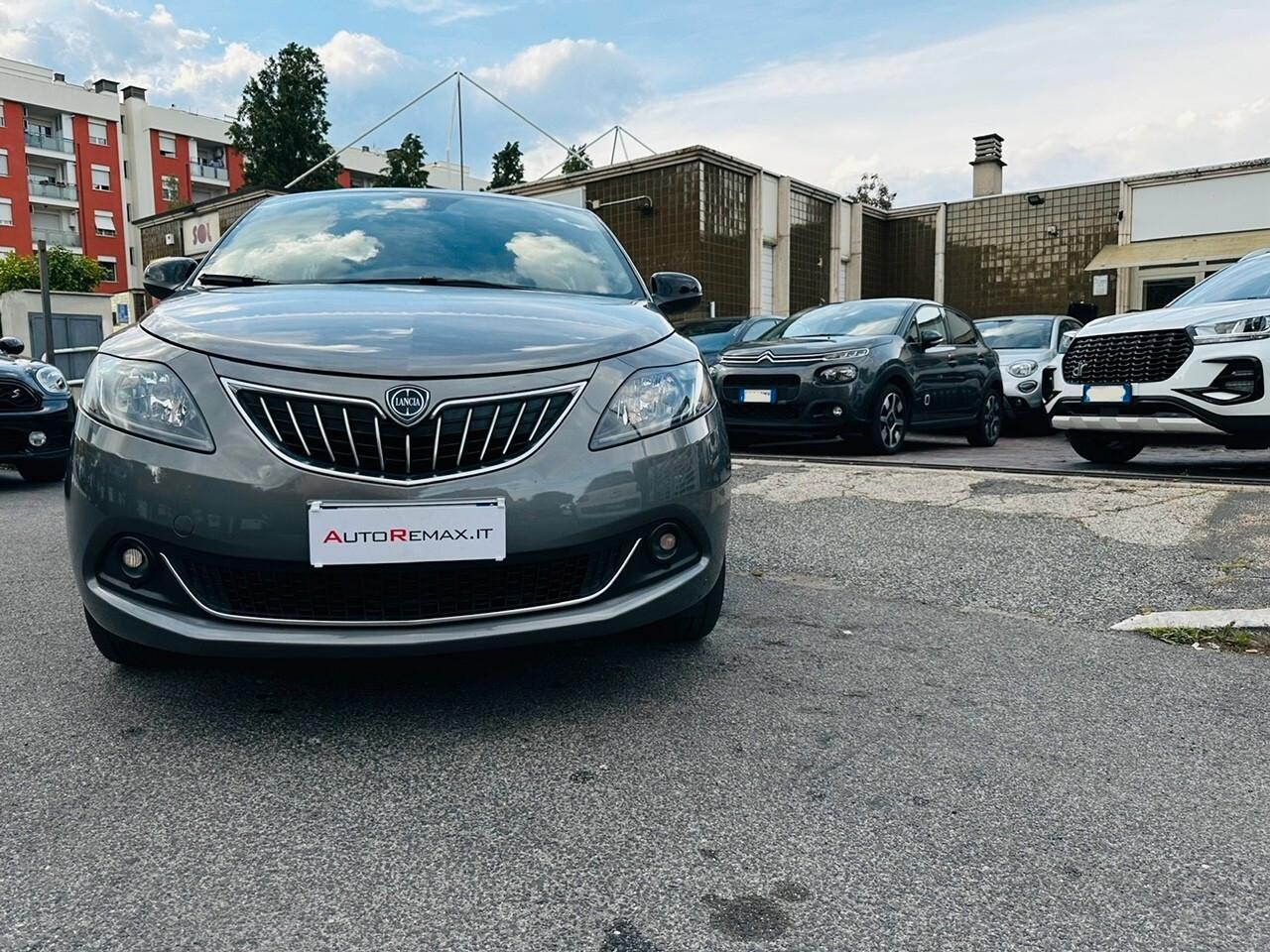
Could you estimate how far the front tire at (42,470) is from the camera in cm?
756

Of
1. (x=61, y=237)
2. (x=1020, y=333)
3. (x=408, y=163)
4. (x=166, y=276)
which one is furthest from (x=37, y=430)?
(x=61, y=237)

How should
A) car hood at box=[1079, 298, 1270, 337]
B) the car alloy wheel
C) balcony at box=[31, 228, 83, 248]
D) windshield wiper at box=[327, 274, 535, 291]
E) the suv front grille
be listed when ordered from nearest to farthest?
windshield wiper at box=[327, 274, 535, 291], car hood at box=[1079, 298, 1270, 337], the suv front grille, the car alloy wheel, balcony at box=[31, 228, 83, 248]

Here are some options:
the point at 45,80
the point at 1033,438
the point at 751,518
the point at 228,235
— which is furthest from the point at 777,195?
the point at 45,80

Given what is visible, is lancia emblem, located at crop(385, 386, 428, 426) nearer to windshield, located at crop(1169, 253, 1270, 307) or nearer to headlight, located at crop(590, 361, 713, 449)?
headlight, located at crop(590, 361, 713, 449)

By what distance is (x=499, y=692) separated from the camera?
2738 millimetres

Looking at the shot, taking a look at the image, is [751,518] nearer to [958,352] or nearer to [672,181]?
[958,352]

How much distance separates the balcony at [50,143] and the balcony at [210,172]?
7.20m

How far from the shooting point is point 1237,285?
6691 mm

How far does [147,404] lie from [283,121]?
49514 millimetres

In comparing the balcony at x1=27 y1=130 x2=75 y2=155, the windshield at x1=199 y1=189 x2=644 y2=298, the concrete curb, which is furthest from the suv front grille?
the balcony at x1=27 y1=130 x2=75 y2=155

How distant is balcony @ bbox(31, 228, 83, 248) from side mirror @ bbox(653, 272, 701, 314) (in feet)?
195

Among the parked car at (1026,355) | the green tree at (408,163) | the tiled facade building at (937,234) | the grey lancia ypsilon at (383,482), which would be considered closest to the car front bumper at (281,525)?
the grey lancia ypsilon at (383,482)

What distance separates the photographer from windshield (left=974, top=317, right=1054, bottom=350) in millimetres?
11695

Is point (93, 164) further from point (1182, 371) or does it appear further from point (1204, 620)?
point (1204, 620)
